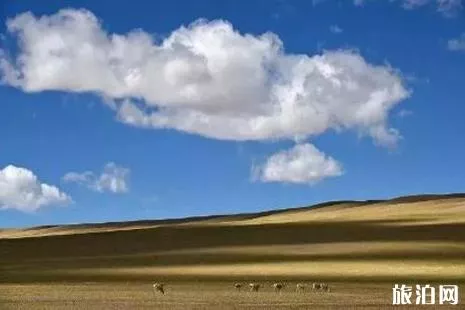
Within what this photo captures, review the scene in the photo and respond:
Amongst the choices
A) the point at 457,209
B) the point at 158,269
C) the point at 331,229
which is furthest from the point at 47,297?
the point at 457,209

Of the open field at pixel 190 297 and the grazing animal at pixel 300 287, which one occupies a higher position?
the grazing animal at pixel 300 287

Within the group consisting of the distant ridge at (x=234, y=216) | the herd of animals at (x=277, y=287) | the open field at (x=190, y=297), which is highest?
the distant ridge at (x=234, y=216)

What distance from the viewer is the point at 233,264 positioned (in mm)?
49562

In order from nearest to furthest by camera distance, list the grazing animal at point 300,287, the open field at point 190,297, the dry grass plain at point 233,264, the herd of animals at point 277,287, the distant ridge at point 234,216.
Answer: the open field at point 190,297, the dry grass plain at point 233,264, the herd of animals at point 277,287, the grazing animal at point 300,287, the distant ridge at point 234,216

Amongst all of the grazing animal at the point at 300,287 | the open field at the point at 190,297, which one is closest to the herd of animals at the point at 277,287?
the grazing animal at the point at 300,287

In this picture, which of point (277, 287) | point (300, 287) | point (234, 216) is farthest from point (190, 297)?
→ point (234, 216)

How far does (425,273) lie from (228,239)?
98.3 feet

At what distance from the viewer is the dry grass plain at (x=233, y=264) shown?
2844cm

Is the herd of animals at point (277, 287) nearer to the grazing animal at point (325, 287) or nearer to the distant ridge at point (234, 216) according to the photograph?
the grazing animal at point (325, 287)

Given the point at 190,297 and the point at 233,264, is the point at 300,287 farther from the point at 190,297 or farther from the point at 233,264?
the point at 233,264

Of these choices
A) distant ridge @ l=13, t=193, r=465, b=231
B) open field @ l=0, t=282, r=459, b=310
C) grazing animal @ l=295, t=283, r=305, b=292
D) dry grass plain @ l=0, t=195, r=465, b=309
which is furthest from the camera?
distant ridge @ l=13, t=193, r=465, b=231

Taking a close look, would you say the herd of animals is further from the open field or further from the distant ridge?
the distant ridge

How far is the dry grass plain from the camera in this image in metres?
28.4

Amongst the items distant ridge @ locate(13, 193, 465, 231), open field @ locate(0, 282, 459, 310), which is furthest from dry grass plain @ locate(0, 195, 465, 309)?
distant ridge @ locate(13, 193, 465, 231)
